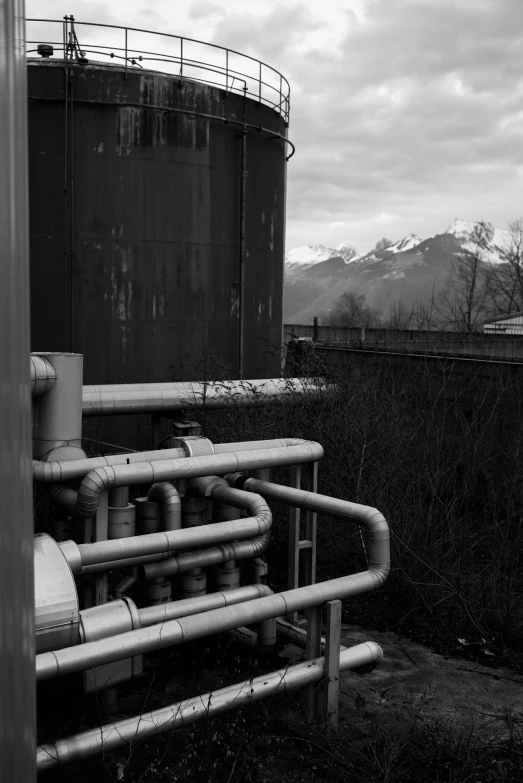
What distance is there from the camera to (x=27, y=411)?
213 centimetres

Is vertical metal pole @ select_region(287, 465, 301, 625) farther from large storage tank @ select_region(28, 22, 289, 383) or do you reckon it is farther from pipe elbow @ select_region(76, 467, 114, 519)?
large storage tank @ select_region(28, 22, 289, 383)

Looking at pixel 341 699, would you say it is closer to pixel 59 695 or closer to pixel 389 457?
pixel 59 695

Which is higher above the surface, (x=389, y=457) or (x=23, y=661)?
(x=23, y=661)

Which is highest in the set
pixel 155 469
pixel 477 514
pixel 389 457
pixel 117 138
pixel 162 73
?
pixel 162 73

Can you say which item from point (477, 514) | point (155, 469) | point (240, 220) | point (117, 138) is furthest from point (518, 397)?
point (155, 469)

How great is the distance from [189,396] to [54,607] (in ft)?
14.9

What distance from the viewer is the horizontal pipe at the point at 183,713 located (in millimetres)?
4434

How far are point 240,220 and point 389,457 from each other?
20.8 ft

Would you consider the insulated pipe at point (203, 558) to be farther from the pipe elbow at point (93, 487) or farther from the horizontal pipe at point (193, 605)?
the pipe elbow at point (93, 487)

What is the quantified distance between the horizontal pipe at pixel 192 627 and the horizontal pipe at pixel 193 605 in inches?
20.6

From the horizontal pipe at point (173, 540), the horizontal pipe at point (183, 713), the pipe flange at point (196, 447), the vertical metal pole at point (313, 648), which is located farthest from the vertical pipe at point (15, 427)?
the pipe flange at point (196, 447)

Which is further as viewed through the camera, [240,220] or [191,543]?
[240,220]

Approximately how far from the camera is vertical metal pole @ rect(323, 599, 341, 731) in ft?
18.5

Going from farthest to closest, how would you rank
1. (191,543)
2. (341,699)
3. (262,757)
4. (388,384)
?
(388,384) → (341,699) → (191,543) → (262,757)
